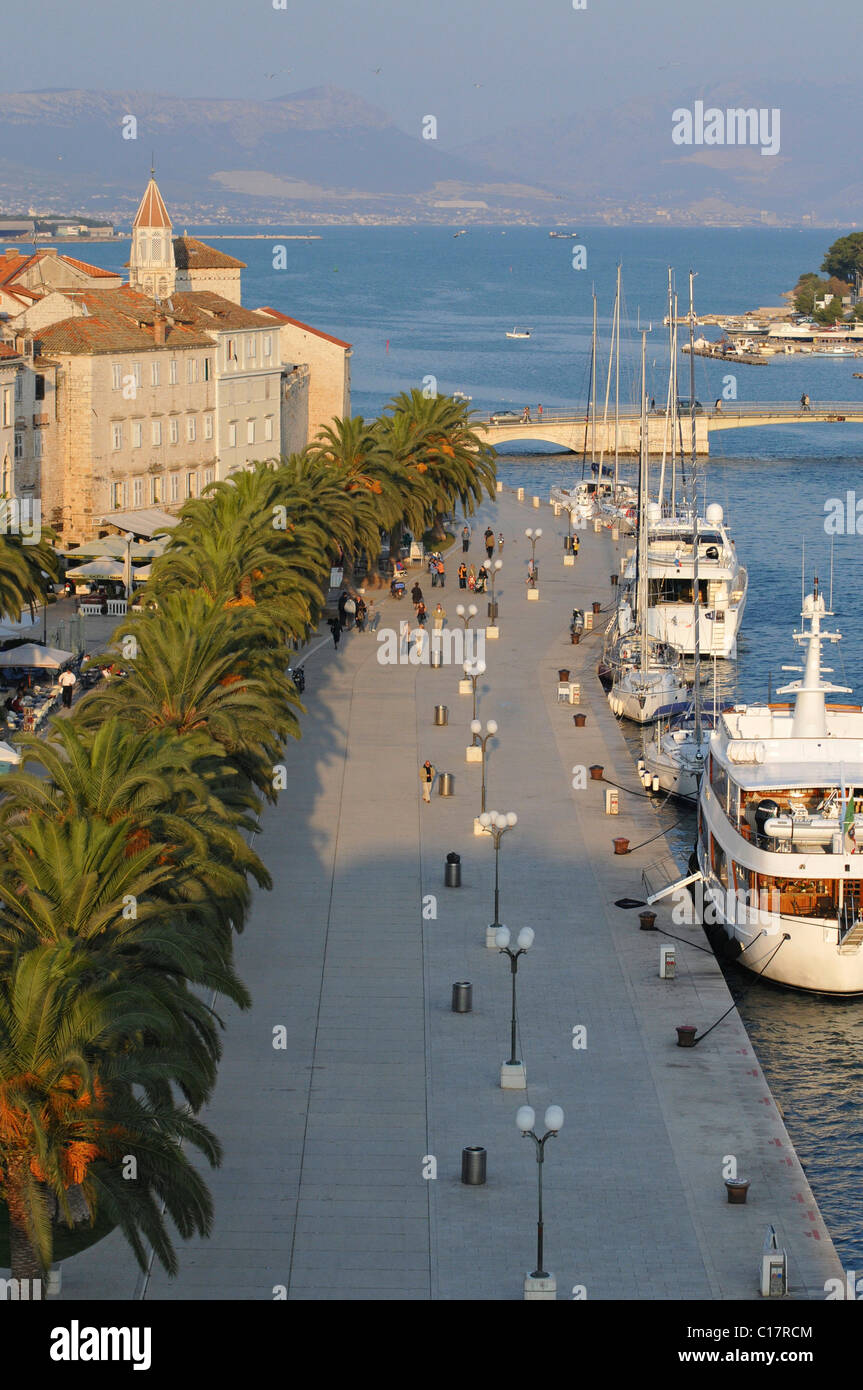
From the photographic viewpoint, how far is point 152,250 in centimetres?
8362

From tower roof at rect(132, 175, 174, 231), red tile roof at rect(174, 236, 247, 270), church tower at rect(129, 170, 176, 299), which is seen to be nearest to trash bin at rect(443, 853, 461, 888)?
church tower at rect(129, 170, 176, 299)

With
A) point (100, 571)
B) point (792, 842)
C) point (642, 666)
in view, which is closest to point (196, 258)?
point (100, 571)

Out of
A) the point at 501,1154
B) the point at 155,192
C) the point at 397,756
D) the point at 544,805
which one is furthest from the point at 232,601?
the point at 155,192

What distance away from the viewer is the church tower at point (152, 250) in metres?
83.4

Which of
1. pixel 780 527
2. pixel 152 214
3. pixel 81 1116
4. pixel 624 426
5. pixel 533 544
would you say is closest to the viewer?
pixel 81 1116

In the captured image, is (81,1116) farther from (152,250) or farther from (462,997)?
(152,250)

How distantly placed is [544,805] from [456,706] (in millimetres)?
9950

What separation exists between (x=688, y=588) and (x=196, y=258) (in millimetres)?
39849

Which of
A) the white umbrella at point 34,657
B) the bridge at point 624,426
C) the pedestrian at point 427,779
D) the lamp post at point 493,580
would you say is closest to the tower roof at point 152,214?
the lamp post at point 493,580

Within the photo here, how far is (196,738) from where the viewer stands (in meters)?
30.9

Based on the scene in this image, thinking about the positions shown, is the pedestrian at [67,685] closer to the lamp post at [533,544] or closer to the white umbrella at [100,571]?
the white umbrella at [100,571]

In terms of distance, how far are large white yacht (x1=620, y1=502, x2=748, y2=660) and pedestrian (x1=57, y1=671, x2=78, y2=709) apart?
19.2 meters

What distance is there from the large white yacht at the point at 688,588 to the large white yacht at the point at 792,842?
65.0ft

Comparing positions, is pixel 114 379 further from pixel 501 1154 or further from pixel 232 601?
pixel 501 1154
